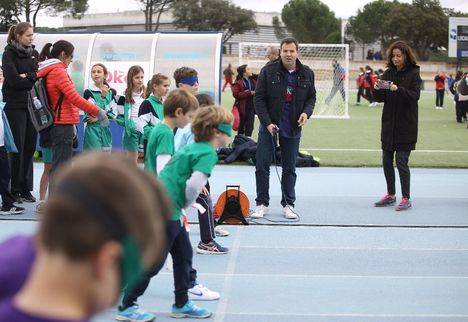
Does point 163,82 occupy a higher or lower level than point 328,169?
higher

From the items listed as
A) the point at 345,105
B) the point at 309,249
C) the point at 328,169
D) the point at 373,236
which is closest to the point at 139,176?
the point at 309,249

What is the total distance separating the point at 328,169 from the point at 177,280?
9.07 m

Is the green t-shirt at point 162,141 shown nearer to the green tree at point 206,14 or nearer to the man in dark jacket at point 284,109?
the man in dark jacket at point 284,109

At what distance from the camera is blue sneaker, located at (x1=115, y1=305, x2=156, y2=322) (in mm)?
5496

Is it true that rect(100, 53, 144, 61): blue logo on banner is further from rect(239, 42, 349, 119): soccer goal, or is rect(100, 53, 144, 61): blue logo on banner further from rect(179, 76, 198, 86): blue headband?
rect(239, 42, 349, 119): soccer goal

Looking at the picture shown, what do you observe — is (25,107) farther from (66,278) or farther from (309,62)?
(309,62)

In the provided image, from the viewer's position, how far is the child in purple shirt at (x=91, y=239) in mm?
1464

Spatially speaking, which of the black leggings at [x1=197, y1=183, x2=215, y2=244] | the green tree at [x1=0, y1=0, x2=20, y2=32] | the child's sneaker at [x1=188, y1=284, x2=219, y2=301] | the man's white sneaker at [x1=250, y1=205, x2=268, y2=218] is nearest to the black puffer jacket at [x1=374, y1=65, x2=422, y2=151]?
the man's white sneaker at [x1=250, y1=205, x2=268, y2=218]

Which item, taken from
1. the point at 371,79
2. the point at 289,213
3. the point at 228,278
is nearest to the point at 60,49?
the point at 289,213

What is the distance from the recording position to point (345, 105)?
98.3ft

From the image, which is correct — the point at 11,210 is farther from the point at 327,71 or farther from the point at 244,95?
the point at 327,71

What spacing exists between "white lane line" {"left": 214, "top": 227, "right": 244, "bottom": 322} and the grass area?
6840 mm

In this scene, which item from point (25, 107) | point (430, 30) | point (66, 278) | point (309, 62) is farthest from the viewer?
point (430, 30)

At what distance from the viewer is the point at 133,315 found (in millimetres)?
5500
